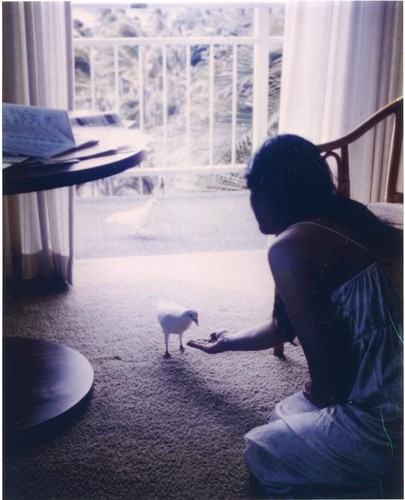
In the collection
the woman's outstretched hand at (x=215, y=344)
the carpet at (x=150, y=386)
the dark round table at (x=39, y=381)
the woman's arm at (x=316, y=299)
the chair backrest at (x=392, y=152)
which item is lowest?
the carpet at (x=150, y=386)

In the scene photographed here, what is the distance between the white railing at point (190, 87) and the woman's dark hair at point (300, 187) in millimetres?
2075

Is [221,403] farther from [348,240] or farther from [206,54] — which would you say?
[206,54]

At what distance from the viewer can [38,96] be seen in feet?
7.27

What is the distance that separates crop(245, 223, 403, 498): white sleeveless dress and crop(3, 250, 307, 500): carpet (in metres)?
0.15

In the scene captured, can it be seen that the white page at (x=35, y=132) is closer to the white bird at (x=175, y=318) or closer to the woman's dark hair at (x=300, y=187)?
the woman's dark hair at (x=300, y=187)

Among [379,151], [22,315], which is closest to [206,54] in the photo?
[379,151]

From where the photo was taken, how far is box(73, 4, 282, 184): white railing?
3.25m

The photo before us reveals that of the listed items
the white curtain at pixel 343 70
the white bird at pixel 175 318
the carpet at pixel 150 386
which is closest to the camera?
the carpet at pixel 150 386

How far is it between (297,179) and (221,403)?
0.65 m

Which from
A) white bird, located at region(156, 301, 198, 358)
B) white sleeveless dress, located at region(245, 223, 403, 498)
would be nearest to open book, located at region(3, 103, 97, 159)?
white bird, located at region(156, 301, 198, 358)

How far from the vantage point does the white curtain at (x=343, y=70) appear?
7.63 ft

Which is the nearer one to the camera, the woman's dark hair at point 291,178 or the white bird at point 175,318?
the woman's dark hair at point 291,178

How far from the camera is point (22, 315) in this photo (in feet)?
6.77

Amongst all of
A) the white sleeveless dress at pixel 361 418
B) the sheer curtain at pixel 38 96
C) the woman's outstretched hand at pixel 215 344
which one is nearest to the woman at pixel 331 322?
the white sleeveless dress at pixel 361 418
